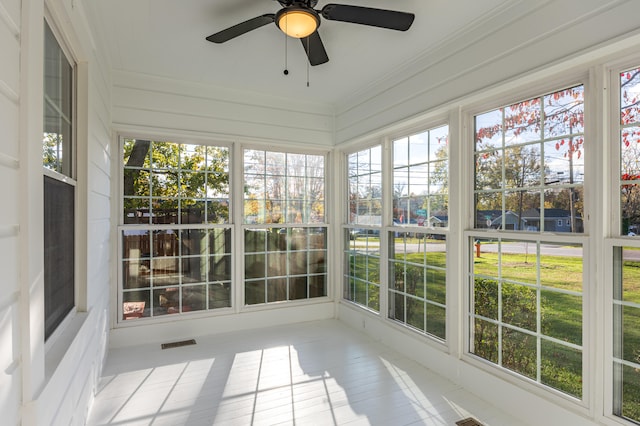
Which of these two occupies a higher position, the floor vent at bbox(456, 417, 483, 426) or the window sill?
the window sill

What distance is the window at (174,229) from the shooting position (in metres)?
3.82

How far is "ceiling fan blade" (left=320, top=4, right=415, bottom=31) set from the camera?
6.69ft

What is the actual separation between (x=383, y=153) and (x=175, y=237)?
254 cm

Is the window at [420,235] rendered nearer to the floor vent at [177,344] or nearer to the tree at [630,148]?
the tree at [630,148]

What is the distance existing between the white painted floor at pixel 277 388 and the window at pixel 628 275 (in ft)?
2.25

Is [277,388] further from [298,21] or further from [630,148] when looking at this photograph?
[630,148]

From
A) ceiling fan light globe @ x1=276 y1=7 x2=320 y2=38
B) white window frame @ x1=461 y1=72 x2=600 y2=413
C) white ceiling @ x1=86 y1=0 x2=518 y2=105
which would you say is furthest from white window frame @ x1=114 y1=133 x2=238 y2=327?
white window frame @ x1=461 y1=72 x2=600 y2=413

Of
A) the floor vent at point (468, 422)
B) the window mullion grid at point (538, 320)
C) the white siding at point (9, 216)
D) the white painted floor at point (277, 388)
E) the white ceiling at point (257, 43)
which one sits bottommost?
the white painted floor at point (277, 388)

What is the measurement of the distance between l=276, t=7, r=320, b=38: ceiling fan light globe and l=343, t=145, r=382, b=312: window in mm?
2050

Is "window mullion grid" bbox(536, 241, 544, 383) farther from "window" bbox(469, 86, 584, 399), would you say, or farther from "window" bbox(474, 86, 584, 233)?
"window" bbox(474, 86, 584, 233)

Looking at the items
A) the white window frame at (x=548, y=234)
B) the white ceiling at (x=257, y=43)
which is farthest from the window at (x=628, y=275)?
the white ceiling at (x=257, y=43)

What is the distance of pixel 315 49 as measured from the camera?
2510 millimetres

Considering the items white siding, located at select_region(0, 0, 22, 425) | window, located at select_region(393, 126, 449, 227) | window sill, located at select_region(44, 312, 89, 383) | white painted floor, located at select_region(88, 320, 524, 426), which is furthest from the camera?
window, located at select_region(393, 126, 449, 227)

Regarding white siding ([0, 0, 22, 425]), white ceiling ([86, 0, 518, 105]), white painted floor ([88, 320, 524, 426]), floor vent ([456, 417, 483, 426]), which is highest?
white ceiling ([86, 0, 518, 105])
